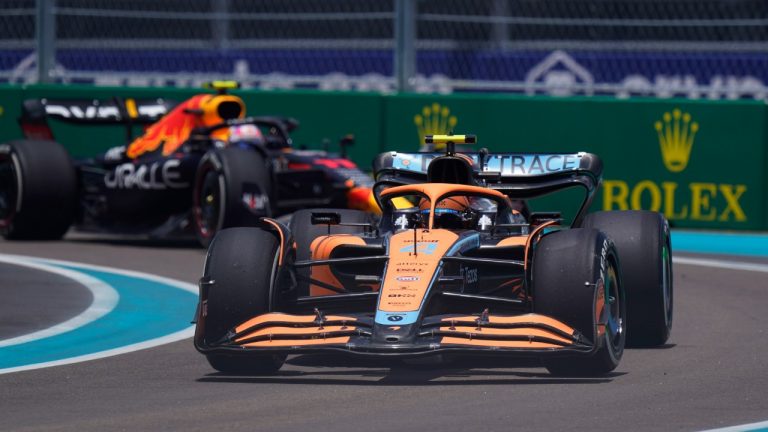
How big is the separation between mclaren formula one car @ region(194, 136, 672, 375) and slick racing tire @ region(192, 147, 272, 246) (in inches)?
173

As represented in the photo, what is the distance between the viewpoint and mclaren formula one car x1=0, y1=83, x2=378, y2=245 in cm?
1330

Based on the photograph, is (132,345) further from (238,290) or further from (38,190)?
(38,190)

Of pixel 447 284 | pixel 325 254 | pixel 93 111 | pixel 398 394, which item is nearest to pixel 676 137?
pixel 93 111

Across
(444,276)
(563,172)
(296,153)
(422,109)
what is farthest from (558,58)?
(444,276)

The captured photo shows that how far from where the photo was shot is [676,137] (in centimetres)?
1536

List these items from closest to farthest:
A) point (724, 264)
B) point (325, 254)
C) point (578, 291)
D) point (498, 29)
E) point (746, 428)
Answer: point (746, 428) < point (578, 291) < point (325, 254) < point (724, 264) < point (498, 29)

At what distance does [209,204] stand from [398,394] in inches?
280

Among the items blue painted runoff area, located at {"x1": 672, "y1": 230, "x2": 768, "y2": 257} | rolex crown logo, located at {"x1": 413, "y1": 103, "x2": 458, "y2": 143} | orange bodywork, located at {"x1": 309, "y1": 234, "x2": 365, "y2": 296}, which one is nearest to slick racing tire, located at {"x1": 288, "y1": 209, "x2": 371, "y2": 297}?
orange bodywork, located at {"x1": 309, "y1": 234, "x2": 365, "y2": 296}

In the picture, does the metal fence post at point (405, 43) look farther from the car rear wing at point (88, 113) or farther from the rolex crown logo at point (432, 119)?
the car rear wing at point (88, 113)

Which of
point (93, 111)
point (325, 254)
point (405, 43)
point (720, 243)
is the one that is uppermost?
point (405, 43)

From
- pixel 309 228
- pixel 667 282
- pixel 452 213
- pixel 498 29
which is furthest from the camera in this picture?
pixel 498 29

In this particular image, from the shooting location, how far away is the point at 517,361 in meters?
7.57

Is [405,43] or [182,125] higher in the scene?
[405,43]

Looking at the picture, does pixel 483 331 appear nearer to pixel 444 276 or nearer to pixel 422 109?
pixel 444 276
